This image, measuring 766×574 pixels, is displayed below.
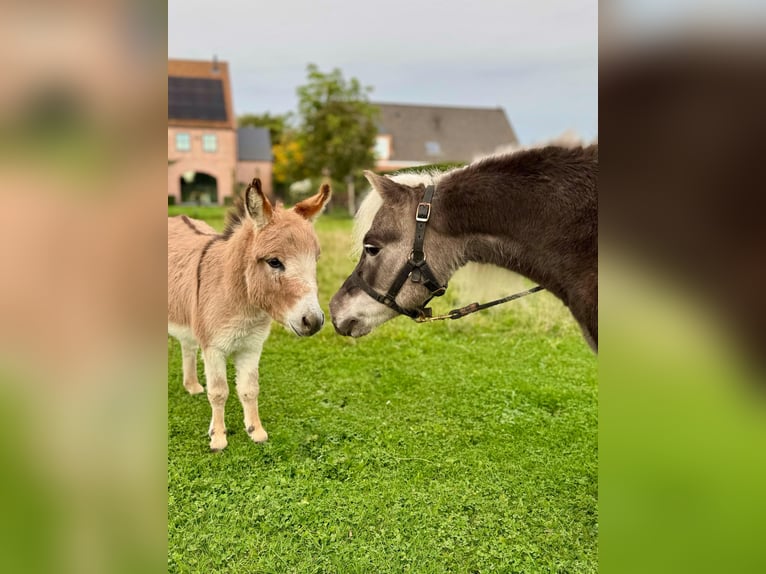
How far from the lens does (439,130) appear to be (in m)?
27.6

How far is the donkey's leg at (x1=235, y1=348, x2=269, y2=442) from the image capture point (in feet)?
11.9

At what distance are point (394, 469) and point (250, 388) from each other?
1230 millimetres

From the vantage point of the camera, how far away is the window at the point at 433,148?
24.9m

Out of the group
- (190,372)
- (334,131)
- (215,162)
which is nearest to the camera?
(190,372)

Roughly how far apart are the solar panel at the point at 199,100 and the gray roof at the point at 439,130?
Result: 1453cm

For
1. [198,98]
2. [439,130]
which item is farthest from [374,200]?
[439,130]
